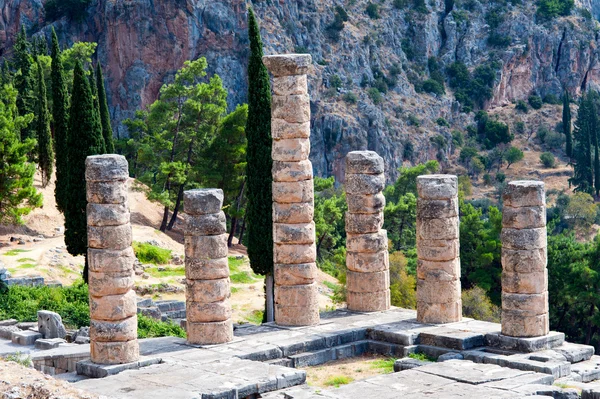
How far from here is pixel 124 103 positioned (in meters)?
82.6

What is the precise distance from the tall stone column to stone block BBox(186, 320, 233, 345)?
1.99 meters

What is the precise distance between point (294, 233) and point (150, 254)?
17769mm

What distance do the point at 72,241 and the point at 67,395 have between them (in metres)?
19.2

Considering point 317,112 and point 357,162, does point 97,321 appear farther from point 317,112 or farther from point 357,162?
point 317,112

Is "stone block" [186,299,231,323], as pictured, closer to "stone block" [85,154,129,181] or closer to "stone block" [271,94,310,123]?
"stone block" [85,154,129,181]

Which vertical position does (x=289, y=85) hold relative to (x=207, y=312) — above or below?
above

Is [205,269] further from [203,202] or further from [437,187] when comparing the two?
[437,187]

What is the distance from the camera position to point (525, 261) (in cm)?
2242

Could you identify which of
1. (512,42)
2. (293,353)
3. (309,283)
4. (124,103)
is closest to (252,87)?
(309,283)

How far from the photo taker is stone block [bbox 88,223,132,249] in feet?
70.3

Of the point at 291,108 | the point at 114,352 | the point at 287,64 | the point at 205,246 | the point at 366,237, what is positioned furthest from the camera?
the point at 366,237

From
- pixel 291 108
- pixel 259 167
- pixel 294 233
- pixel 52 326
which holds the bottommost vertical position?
pixel 52 326

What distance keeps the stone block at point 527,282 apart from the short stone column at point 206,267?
583 centimetres

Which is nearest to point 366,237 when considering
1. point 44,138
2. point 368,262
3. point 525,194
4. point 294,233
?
point 368,262
